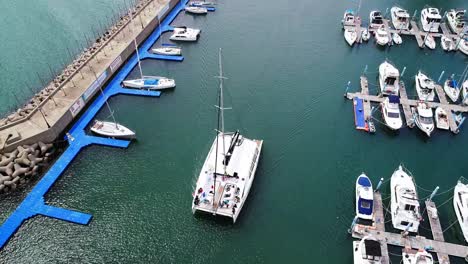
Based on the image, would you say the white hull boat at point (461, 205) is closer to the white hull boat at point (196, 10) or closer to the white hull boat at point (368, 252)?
the white hull boat at point (368, 252)

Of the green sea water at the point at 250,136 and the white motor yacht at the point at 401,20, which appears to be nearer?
the green sea water at the point at 250,136

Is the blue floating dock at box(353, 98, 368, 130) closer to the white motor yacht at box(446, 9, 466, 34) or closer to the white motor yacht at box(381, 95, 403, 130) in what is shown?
the white motor yacht at box(381, 95, 403, 130)

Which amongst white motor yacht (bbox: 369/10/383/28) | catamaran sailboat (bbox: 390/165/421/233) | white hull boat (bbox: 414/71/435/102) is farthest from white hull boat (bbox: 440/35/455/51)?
catamaran sailboat (bbox: 390/165/421/233)

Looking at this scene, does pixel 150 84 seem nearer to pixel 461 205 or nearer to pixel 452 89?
pixel 461 205

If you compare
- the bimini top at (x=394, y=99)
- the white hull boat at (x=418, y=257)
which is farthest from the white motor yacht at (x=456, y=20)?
the white hull boat at (x=418, y=257)

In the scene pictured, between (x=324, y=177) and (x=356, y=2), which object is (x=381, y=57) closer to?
(x=356, y=2)

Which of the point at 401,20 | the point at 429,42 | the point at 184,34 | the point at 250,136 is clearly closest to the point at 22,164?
the point at 250,136
